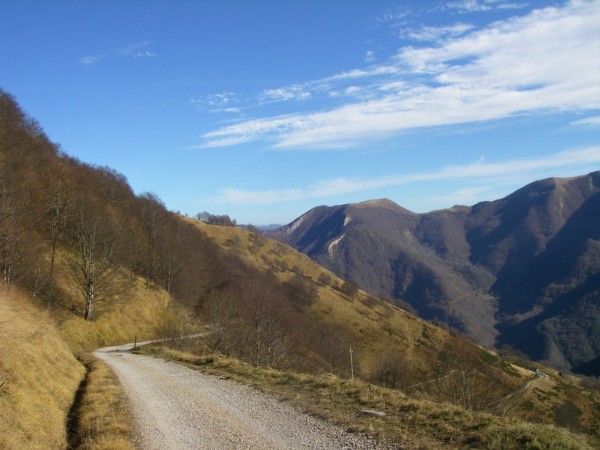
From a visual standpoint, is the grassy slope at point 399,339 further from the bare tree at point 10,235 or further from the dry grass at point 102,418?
the dry grass at point 102,418

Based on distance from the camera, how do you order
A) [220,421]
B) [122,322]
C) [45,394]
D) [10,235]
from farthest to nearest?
1. [122,322]
2. [10,235]
3. [45,394]
4. [220,421]

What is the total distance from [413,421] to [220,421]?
5438mm

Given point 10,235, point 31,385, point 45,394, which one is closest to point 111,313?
point 10,235

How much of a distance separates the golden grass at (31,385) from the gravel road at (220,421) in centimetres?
215

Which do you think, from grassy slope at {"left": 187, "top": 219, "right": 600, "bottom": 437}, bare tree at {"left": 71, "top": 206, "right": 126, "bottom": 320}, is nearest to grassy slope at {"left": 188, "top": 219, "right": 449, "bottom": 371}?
grassy slope at {"left": 187, "top": 219, "right": 600, "bottom": 437}

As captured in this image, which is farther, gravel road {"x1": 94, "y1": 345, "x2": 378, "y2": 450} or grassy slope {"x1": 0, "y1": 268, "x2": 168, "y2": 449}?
gravel road {"x1": 94, "y1": 345, "x2": 378, "y2": 450}

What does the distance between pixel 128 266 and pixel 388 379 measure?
1633 inches

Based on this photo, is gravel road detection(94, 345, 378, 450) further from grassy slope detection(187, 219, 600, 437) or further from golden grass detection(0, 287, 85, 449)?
grassy slope detection(187, 219, 600, 437)

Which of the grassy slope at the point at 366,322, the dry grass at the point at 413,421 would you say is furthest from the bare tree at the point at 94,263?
the grassy slope at the point at 366,322

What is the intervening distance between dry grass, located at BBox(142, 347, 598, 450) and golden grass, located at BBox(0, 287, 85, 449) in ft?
A: 23.0

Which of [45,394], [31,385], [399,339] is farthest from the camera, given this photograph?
[399,339]

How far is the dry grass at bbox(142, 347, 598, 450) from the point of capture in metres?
10.1

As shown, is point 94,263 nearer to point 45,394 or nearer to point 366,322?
point 45,394

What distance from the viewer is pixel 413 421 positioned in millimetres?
12086
